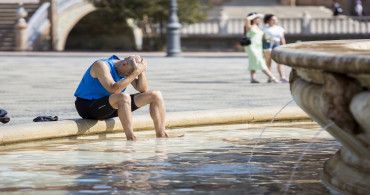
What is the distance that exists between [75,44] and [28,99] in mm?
32641

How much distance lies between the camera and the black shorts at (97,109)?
800 centimetres

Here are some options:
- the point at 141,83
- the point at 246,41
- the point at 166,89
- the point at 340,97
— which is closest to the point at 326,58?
the point at 340,97

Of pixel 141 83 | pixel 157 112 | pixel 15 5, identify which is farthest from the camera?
pixel 15 5

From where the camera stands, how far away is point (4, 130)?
733cm

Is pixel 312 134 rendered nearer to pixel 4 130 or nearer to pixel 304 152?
pixel 304 152

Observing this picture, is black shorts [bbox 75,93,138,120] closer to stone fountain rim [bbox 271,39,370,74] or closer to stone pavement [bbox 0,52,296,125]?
stone pavement [bbox 0,52,296,125]

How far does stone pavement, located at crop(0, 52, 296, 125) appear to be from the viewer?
1066cm

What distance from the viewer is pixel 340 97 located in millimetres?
4613

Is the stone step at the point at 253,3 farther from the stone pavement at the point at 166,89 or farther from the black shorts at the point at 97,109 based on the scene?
the black shorts at the point at 97,109

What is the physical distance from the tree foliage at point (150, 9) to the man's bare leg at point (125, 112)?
89.5 ft

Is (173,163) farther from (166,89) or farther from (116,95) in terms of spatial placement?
(166,89)

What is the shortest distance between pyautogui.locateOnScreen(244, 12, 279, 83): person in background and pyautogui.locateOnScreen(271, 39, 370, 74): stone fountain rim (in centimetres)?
1029

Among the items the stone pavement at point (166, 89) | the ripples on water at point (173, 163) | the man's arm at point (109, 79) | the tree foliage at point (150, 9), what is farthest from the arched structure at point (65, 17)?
the man's arm at point (109, 79)

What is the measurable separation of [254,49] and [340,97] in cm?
1161
